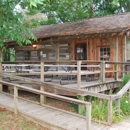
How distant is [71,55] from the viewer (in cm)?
1021

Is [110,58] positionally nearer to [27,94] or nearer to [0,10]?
[27,94]

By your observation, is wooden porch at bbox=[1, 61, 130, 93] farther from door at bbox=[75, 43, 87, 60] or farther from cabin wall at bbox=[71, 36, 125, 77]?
door at bbox=[75, 43, 87, 60]

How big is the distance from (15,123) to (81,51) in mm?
6373

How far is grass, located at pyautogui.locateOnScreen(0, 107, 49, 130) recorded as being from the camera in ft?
13.8

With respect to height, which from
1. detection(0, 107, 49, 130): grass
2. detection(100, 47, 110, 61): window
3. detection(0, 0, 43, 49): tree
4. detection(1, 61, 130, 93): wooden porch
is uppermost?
detection(0, 0, 43, 49): tree

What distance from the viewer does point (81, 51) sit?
9930mm

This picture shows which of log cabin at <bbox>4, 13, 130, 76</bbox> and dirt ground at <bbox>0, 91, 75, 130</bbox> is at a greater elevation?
log cabin at <bbox>4, 13, 130, 76</bbox>

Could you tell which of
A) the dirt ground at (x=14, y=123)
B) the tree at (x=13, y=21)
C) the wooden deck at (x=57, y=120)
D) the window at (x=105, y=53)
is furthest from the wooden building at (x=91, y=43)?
the dirt ground at (x=14, y=123)

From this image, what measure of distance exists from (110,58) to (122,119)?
477cm

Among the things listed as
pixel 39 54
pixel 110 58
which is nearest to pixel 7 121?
pixel 110 58

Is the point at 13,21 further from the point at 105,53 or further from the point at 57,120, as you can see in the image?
the point at 105,53

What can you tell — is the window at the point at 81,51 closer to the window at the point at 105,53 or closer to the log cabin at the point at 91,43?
the log cabin at the point at 91,43

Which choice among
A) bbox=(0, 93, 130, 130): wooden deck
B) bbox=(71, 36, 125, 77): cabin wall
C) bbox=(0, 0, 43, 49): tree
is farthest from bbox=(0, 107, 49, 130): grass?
bbox=(71, 36, 125, 77): cabin wall

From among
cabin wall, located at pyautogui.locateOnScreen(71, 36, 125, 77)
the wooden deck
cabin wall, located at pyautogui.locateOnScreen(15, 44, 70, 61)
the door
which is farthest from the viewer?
cabin wall, located at pyautogui.locateOnScreen(15, 44, 70, 61)
